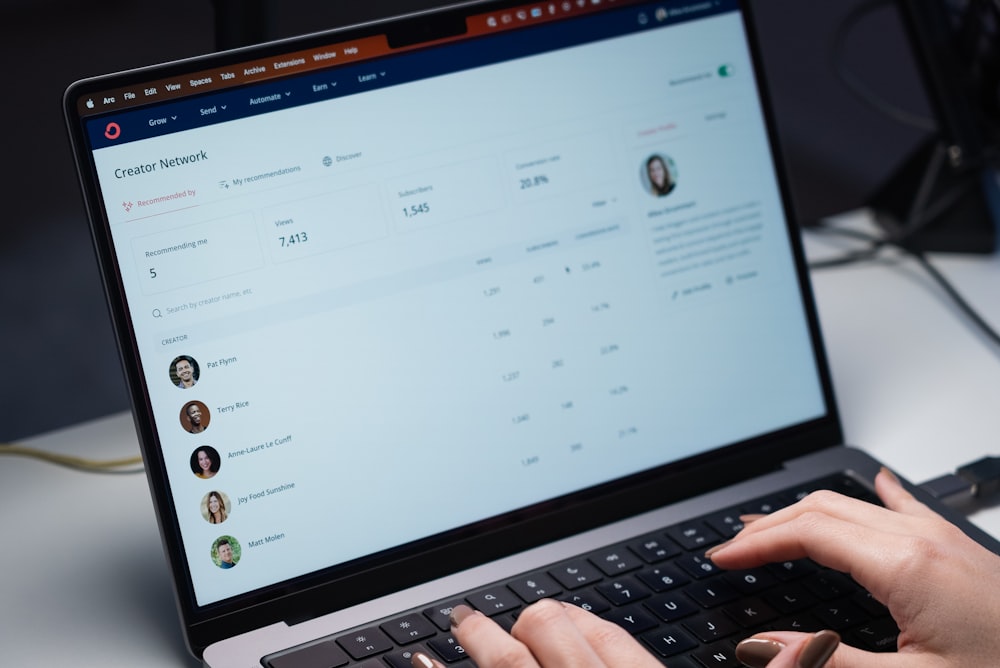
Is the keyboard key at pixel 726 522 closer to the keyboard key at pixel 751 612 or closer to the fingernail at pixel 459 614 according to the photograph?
the keyboard key at pixel 751 612

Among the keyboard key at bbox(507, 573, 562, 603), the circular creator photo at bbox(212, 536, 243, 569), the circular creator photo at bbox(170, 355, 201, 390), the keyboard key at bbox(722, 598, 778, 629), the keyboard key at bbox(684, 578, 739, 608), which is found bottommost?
the keyboard key at bbox(722, 598, 778, 629)

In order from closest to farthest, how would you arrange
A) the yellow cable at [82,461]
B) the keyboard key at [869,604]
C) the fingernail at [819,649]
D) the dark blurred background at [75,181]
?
1. the fingernail at [819,649]
2. the keyboard key at [869,604]
3. the yellow cable at [82,461]
4. the dark blurred background at [75,181]

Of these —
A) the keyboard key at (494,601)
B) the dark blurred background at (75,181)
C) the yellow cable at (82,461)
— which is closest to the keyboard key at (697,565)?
the keyboard key at (494,601)

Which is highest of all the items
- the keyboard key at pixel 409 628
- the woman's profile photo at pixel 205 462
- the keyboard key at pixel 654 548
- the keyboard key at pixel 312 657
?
the woman's profile photo at pixel 205 462

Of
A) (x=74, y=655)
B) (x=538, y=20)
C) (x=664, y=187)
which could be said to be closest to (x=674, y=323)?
(x=664, y=187)

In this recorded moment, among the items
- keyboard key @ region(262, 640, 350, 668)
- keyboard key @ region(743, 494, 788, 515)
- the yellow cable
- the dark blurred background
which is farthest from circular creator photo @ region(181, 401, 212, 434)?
the dark blurred background

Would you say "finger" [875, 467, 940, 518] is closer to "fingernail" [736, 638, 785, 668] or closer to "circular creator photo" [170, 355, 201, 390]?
"fingernail" [736, 638, 785, 668]

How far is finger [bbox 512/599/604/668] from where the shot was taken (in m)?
0.49

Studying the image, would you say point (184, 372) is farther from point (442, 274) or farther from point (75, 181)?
point (75, 181)

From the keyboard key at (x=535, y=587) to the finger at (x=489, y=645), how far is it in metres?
0.07

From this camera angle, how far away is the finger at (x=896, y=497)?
61 cm

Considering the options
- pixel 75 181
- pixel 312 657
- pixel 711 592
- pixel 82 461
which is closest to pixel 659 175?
pixel 711 592

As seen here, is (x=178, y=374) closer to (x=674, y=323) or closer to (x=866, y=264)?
(x=674, y=323)

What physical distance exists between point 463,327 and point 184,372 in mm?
165
